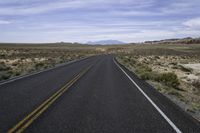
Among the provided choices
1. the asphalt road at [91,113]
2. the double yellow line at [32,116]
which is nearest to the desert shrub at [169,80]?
the asphalt road at [91,113]

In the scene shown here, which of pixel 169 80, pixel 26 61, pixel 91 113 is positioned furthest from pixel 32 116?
pixel 26 61

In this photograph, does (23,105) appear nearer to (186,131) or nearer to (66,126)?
(66,126)

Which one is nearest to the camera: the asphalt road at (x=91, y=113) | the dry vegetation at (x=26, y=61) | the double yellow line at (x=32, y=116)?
the double yellow line at (x=32, y=116)

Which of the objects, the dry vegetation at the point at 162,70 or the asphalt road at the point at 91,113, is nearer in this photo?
the asphalt road at the point at 91,113

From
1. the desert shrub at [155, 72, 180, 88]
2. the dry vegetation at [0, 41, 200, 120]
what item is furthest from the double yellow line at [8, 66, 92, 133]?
the desert shrub at [155, 72, 180, 88]

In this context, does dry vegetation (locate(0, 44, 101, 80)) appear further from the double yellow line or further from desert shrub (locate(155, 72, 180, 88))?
desert shrub (locate(155, 72, 180, 88))

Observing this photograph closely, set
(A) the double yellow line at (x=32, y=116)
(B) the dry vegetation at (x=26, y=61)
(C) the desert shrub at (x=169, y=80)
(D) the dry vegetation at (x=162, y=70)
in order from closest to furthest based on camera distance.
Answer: (A) the double yellow line at (x=32, y=116) → (D) the dry vegetation at (x=162, y=70) → (C) the desert shrub at (x=169, y=80) → (B) the dry vegetation at (x=26, y=61)

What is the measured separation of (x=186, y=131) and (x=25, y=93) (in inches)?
312

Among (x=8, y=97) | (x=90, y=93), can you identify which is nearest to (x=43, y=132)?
(x=8, y=97)

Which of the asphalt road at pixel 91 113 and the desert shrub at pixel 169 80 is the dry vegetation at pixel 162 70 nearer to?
the desert shrub at pixel 169 80

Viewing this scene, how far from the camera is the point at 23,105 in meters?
9.72

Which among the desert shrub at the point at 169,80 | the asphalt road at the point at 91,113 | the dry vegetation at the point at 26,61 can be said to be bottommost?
the dry vegetation at the point at 26,61

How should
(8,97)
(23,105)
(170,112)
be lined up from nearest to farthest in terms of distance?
(170,112)
(23,105)
(8,97)

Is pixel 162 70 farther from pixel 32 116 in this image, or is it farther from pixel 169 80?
pixel 32 116
